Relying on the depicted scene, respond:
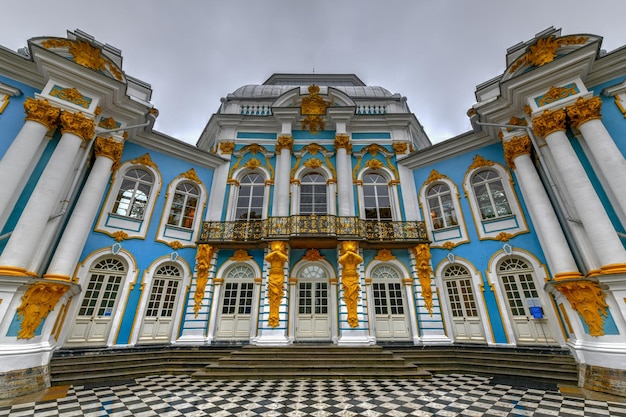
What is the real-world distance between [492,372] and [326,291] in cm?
540

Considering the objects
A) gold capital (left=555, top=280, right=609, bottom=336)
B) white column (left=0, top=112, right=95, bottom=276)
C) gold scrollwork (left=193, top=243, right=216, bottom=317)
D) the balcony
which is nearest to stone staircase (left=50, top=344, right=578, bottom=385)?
gold capital (left=555, top=280, right=609, bottom=336)

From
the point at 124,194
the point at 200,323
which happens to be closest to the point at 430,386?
the point at 200,323

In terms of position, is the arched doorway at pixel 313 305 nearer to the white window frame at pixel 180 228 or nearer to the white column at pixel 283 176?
the white column at pixel 283 176

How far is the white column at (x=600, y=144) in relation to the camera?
647 centimetres

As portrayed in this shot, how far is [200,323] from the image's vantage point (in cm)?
927

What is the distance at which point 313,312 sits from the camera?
9.71m

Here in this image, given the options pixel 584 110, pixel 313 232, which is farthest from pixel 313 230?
pixel 584 110

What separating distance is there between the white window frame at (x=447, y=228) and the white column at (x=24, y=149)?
13.0 metres

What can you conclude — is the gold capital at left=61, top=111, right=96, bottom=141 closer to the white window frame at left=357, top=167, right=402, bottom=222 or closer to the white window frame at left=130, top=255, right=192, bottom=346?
A: the white window frame at left=130, top=255, right=192, bottom=346

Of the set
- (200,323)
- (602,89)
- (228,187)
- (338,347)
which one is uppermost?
(602,89)

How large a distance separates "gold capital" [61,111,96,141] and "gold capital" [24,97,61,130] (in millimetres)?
217

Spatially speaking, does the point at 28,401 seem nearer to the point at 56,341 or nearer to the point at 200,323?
the point at 56,341

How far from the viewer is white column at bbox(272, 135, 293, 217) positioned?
10812mm

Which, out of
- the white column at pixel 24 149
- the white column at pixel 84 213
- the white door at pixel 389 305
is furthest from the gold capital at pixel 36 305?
the white door at pixel 389 305
